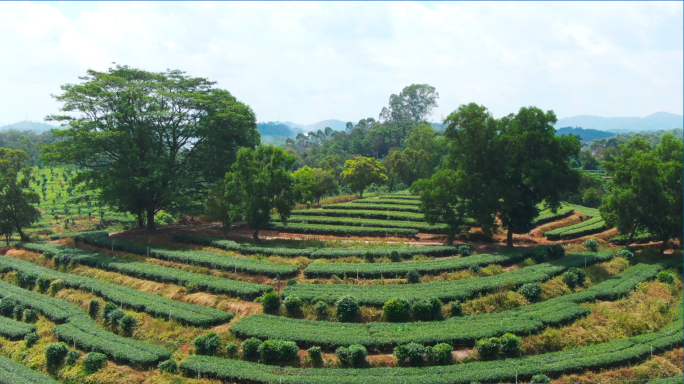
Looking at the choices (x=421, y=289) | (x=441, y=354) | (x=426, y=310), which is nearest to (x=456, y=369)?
(x=441, y=354)

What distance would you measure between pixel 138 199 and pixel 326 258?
1889 cm

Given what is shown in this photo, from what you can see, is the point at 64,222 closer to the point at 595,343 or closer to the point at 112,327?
the point at 112,327

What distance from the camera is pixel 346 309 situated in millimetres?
22875

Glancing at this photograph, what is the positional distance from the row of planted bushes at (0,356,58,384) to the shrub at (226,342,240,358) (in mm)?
7914

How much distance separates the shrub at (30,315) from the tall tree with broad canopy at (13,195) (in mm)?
15602

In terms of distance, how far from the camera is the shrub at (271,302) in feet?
78.1

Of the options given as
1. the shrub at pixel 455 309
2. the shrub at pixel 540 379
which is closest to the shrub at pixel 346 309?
the shrub at pixel 455 309

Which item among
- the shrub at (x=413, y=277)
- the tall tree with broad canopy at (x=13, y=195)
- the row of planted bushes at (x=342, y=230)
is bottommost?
the shrub at (x=413, y=277)

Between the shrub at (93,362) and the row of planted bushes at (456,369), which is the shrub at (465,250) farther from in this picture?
the shrub at (93,362)

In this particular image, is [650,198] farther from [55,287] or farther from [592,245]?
→ [55,287]

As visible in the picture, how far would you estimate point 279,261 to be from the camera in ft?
98.3

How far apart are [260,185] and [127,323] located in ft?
44.9

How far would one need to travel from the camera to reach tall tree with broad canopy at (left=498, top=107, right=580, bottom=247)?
30734mm

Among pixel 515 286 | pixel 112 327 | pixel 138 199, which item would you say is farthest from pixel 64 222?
pixel 515 286
